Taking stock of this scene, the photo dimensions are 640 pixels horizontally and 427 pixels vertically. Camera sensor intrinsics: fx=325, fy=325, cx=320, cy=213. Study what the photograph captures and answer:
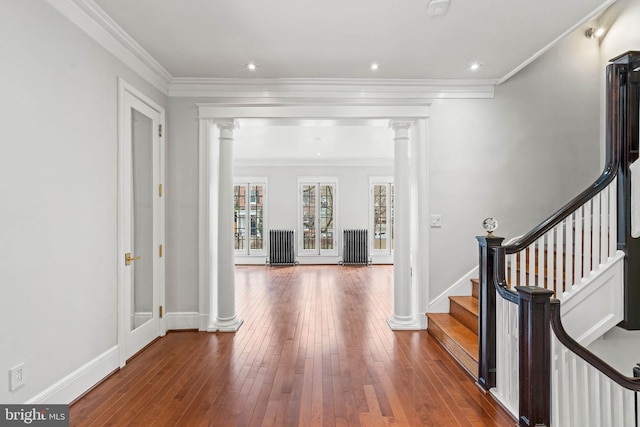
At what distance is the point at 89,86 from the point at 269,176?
6.51 m

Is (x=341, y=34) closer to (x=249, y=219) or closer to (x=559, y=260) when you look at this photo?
(x=559, y=260)

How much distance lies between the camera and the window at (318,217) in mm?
9070

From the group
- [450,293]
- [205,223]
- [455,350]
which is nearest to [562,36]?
[450,293]

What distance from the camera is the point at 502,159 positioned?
3.93 m

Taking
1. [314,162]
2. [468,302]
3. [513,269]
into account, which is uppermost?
[314,162]

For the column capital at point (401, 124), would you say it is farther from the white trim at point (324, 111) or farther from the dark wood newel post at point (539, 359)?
the dark wood newel post at point (539, 359)

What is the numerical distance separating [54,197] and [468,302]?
12.8 ft

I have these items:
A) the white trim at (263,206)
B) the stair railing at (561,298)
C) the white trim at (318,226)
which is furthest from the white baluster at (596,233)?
the white trim at (263,206)

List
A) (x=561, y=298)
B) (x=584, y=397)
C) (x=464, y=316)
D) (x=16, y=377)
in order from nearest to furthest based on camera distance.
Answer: (x=16, y=377) → (x=584, y=397) → (x=561, y=298) → (x=464, y=316)

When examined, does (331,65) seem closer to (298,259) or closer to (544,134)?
(544,134)

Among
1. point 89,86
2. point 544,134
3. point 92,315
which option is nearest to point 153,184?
point 89,86

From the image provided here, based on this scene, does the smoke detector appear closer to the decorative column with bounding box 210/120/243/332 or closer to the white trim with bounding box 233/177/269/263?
the decorative column with bounding box 210/120/243/332

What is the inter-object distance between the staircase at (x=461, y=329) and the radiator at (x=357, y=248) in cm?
501

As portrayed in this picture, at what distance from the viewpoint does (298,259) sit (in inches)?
354
